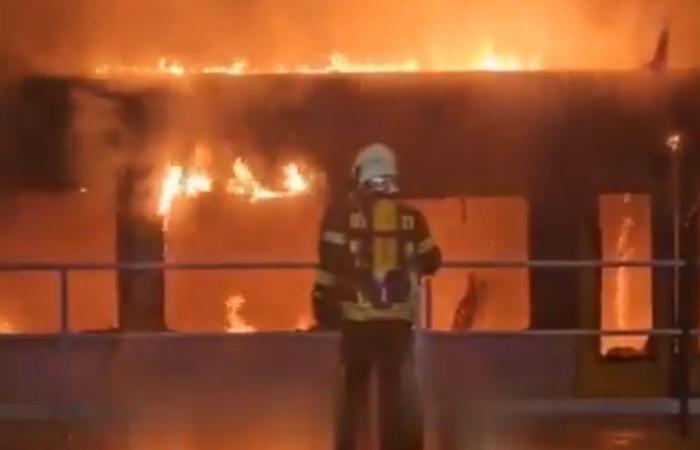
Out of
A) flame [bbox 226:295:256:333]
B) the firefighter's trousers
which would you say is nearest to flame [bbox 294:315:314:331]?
flame [bbox 226:295:256:333]

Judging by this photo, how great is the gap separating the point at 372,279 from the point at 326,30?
324 inches

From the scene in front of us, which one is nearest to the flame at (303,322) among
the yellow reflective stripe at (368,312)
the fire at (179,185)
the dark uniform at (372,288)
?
the fire at (179,185)

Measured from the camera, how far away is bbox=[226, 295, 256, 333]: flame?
14.1 m

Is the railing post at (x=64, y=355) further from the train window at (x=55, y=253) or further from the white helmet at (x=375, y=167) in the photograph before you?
the white helmet at (x=375, y=167)

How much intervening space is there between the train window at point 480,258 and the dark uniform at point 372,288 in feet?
16.8

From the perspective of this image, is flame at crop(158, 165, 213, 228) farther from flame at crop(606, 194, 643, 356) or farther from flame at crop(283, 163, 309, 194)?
flame at crop(606, 194, 643, 356)

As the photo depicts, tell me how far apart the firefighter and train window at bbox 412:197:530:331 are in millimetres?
5108

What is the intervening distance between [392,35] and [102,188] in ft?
12.1

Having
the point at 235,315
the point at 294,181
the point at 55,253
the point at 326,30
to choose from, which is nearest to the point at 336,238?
the point at 294,181

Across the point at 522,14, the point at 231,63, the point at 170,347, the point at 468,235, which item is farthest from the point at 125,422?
the point at 522,14

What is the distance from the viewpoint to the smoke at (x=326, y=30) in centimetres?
1556

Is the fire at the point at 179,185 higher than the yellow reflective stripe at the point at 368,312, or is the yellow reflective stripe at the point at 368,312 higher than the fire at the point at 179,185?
the fire at the point at 179,185

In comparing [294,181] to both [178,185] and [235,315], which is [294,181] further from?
[235,315]

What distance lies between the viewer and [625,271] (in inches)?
524
